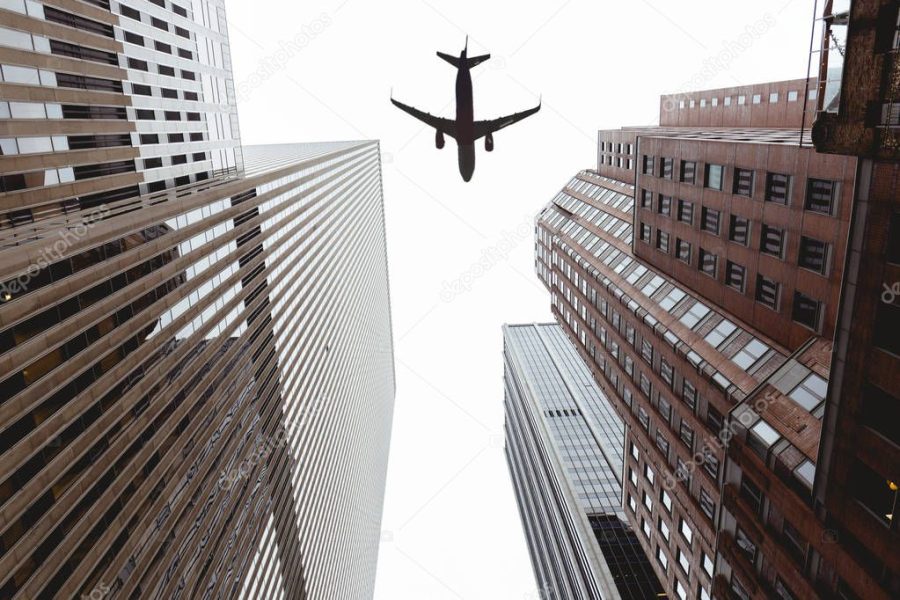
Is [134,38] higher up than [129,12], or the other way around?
[129,12]

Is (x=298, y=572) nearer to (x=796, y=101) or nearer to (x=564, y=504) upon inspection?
(x=564, y=504)

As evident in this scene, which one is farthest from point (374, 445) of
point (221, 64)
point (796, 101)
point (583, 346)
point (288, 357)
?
point (796, 101)

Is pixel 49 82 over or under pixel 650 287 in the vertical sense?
over

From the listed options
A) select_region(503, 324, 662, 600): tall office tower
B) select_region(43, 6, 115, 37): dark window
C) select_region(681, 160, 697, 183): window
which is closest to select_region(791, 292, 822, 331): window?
select_region(681, 160, 697, 183): window

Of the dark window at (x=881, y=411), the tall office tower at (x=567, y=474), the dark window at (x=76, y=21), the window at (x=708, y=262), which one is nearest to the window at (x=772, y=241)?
the window at (x=708, y=262)

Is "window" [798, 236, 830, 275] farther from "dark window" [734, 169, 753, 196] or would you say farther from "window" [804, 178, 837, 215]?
"dark window" [734, 169, 753, 196]

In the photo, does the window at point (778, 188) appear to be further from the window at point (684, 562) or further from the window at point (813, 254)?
the window at point (684, 562)

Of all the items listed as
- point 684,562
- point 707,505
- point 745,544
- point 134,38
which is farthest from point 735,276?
point 134,38

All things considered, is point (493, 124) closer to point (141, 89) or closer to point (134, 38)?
point (141, 89)
